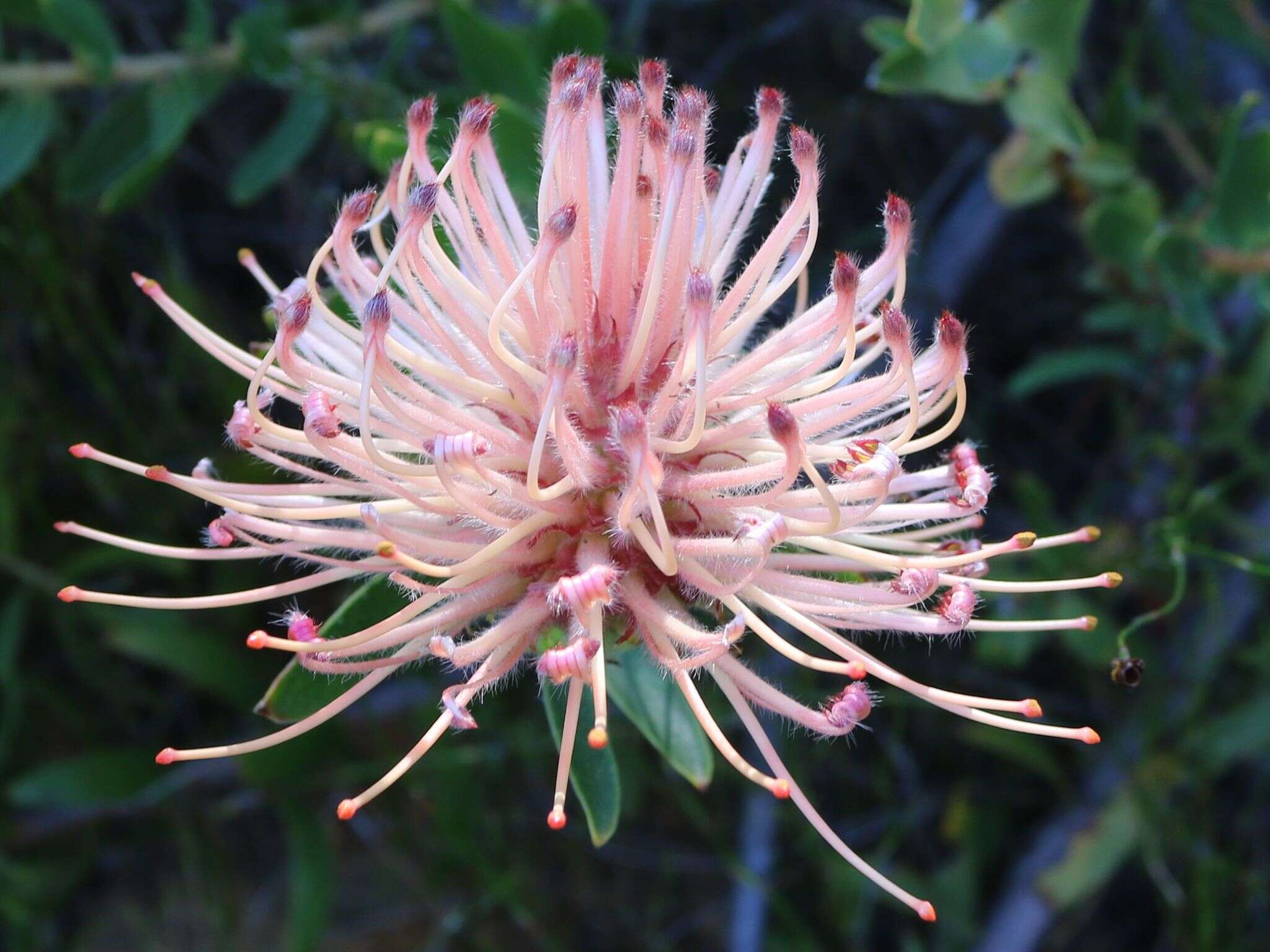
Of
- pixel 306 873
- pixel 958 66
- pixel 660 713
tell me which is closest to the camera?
pixel 660 713

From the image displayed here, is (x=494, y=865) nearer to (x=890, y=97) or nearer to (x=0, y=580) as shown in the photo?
(x=0, y=580)

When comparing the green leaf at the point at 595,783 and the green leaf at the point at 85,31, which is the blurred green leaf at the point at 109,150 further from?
the green leaf at the point at 595,783

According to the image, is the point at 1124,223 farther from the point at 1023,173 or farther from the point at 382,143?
the point at 382,143

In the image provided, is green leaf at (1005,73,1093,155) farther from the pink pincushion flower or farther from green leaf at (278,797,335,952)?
green leaf at (278,797,335,952)

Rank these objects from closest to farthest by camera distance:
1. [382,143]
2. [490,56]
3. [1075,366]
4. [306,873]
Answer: [382,143]
[490,56]
[1075,366]
[306,873]

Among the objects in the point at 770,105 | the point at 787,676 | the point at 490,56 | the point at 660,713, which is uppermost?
the point at 490,56

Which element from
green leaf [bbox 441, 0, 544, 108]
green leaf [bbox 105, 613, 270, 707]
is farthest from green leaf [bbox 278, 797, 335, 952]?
green leaf [bbox 441, 0, 544, 108]

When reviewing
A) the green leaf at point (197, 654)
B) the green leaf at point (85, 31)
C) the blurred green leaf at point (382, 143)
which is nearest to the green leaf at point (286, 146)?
the green leaf at point (85, 31)

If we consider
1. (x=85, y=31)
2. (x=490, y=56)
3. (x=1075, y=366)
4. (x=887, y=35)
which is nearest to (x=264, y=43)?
(x=85, y=31)
